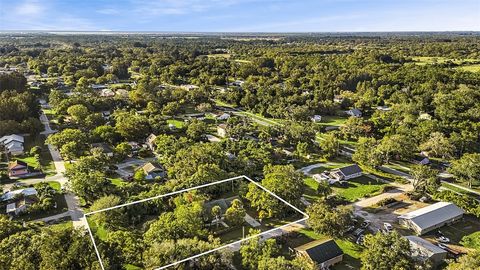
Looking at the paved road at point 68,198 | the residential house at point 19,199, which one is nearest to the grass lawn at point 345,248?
the paved road at point 68,198

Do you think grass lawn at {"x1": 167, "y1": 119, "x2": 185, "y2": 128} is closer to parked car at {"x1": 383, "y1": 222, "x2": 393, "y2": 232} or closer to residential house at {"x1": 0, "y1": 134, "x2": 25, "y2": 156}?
residential house at {"x1": 0, "y1": 134, "x2": 25, "y2": 156}

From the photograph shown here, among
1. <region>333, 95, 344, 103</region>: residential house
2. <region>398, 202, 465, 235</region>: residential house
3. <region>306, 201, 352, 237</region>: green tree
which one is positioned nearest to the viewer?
<region>306, 201, 352, 237</region>: green tree

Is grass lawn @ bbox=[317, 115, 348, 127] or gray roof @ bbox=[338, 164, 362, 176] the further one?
grass lawn @ bbox=[317, 115, 348, 127]

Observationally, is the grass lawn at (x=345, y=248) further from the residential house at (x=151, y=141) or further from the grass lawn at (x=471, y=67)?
the grass lawn at (x=471, y=67)

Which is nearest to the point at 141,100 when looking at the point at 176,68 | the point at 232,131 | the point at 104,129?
the point at 104,129

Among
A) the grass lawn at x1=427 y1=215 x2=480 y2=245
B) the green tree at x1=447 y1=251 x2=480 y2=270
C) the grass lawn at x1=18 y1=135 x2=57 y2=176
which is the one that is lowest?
the grass lawn at x1=427 y1=215 x2=480 y2=245

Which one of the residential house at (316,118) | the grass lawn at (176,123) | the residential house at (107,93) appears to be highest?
the residential house at (107,93)

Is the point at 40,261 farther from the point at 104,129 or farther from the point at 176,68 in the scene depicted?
the point at 176,68

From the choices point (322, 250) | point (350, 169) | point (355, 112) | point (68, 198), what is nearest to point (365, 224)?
point (322, 250)

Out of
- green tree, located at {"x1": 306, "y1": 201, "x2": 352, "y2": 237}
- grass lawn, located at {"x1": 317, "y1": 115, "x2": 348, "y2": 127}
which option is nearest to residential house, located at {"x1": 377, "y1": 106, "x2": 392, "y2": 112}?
grass lawn, located at {"x1": 317, "y1": 115, "x2": 348, "y2": 127}
